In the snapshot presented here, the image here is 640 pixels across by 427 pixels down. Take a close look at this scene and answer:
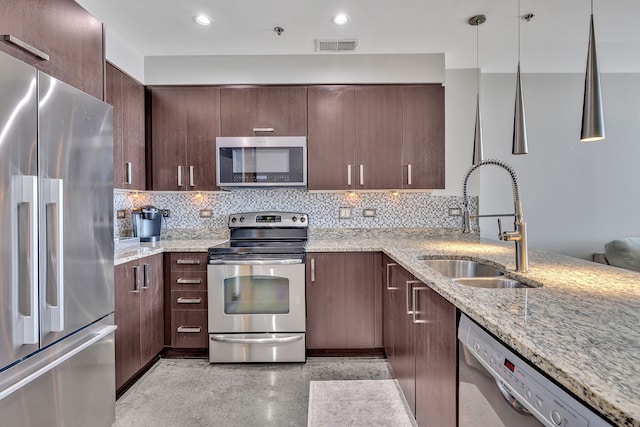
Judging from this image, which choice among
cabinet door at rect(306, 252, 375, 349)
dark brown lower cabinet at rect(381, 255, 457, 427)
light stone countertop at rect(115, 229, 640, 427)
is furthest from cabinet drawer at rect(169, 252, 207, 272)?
light stone countertop at rect(115, 229, 640, 427)

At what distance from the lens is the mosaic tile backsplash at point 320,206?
3016mm

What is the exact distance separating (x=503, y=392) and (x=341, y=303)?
1.70 metres

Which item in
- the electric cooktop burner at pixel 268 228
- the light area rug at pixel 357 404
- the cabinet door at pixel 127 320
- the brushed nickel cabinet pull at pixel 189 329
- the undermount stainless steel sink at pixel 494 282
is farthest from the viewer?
the electric cooktop burner at pixel 268 228

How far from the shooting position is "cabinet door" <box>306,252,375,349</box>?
248 centimetres

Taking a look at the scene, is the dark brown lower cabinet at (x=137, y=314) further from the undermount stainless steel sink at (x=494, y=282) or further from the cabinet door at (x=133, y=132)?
the undermount stainless steel sink at (x=494, y=282)

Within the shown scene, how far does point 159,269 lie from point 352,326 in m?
1.55

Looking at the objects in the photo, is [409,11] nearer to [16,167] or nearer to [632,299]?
[632,299]

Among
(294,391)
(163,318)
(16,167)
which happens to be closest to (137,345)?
(163,318)

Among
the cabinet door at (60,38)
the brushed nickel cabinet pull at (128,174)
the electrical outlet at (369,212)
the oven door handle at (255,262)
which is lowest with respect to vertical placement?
the oven door handle at (255,262)

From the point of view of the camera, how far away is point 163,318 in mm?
2473

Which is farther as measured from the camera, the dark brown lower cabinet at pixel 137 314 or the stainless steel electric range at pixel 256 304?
the stainless steel electric range at pixel 256 304

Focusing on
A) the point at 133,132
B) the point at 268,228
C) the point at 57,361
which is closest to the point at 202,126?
the point at 133,132

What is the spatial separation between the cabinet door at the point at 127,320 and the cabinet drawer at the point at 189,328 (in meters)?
0.32

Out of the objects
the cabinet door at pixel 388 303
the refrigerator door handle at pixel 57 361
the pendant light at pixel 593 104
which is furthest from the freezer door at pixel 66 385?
the pendant light at pixel 593 104
